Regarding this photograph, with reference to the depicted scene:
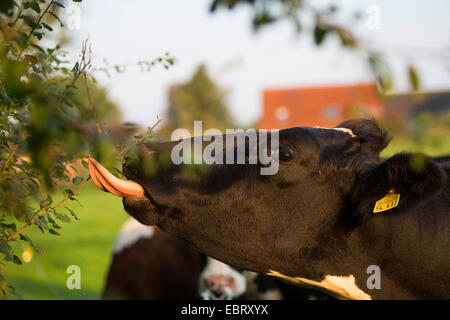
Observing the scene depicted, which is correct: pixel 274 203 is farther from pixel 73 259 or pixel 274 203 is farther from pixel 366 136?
pixel 73 259

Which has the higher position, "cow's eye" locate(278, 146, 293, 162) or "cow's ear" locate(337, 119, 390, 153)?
"cow's ear" locate(337, 119, 390, 153)

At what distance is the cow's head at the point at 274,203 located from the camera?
2.50 m

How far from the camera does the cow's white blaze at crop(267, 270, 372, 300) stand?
262cm

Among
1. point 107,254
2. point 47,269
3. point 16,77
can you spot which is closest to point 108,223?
point 107,254

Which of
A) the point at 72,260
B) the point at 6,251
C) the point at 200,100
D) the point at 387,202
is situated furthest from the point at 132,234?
the point at 200,100

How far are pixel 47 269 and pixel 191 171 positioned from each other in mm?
7475

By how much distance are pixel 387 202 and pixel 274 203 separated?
56 centimetres

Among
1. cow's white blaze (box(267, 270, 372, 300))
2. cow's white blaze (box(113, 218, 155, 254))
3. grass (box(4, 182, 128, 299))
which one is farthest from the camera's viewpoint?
grass (box(4, 182, 128, 299))

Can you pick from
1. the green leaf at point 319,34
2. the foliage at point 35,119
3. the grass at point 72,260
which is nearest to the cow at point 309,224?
the foliage at point 35,119

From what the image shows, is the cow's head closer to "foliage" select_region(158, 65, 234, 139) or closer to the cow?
the cow

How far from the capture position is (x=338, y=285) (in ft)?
8.69

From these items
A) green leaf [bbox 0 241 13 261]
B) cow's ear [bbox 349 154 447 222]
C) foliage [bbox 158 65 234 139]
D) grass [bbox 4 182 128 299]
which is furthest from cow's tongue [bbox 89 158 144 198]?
foliage [bbox 158 65 234 139]

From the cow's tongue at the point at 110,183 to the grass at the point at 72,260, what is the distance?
699 millimetres
